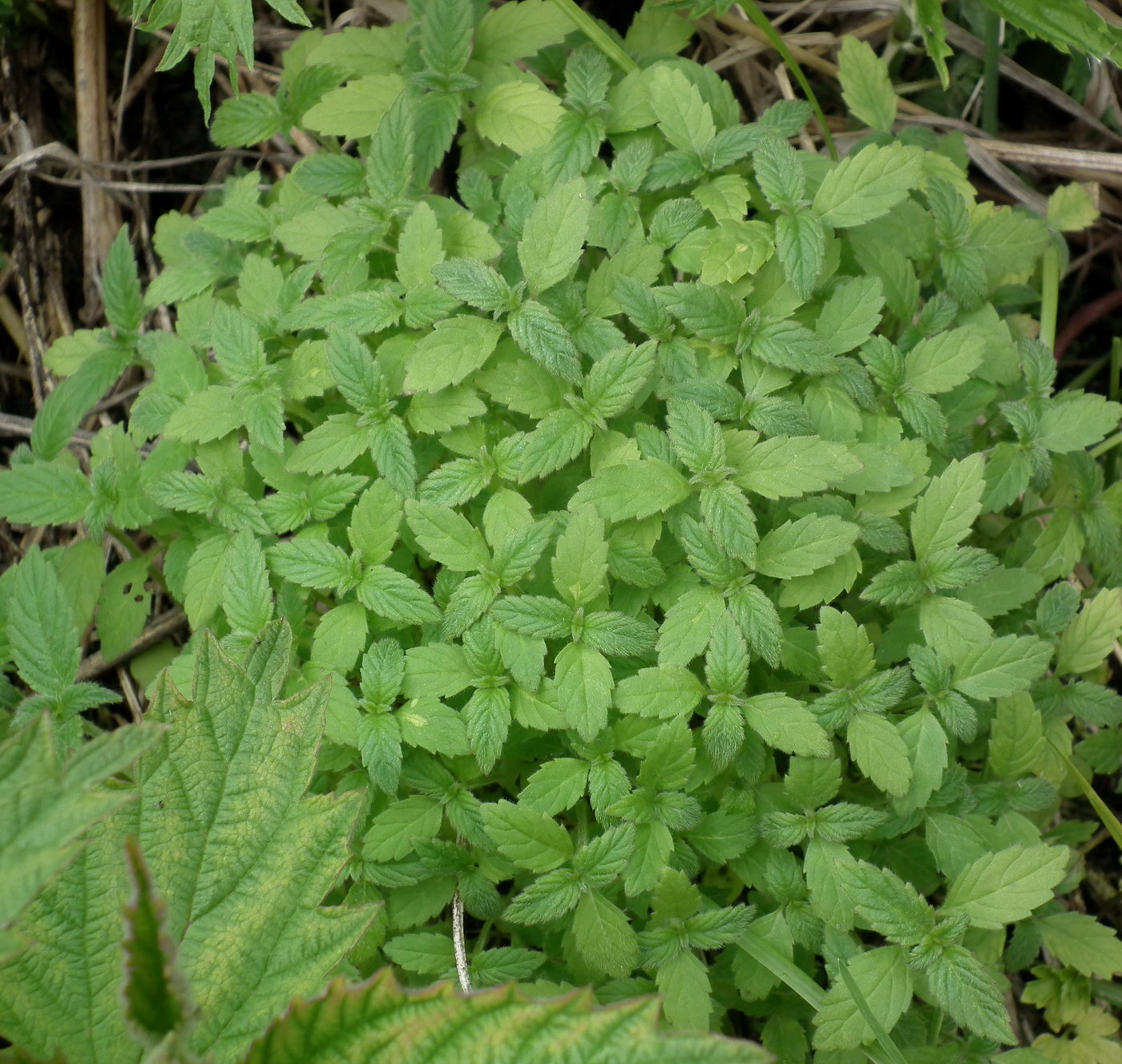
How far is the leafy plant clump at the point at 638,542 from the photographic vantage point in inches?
79.4

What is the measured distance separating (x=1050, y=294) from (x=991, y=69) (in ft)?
2.44

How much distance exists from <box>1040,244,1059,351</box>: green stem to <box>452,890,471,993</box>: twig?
2.12m

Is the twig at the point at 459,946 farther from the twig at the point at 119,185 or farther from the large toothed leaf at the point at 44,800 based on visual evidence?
the twig at the point at 119,185

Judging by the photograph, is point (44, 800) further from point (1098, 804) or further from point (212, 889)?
point (1098, 804)

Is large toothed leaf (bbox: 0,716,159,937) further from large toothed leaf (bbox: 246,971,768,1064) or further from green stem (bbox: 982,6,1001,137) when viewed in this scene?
green stem (bbox: 982,6,1001,137)

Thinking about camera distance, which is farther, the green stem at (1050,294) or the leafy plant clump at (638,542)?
the green stem at (1050,294)

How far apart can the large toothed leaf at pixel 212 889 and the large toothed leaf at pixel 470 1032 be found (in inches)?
8.3

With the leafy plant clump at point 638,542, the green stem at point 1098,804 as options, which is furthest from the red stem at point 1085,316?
the green stem at point 1098,804

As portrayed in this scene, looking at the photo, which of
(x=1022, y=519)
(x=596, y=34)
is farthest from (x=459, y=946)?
(x=596, y=34)

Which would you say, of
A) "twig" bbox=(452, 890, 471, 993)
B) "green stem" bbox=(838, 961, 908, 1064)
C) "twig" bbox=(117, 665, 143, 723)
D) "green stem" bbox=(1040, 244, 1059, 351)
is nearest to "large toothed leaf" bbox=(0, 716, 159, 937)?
"twig" bbox=(452, 890, 471, 993)

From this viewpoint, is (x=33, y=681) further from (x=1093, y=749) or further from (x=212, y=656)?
(x=1093, y=749)

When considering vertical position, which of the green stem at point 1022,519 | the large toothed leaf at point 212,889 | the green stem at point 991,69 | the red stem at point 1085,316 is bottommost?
the green stem at point 1022,519

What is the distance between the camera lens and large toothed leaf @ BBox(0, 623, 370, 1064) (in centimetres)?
124

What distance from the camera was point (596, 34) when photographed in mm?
2494
